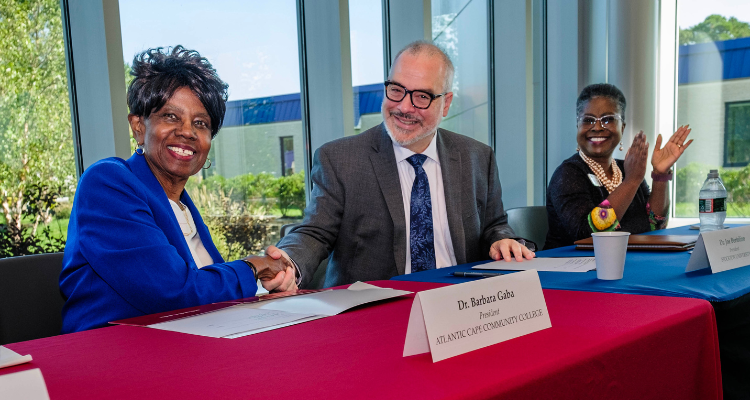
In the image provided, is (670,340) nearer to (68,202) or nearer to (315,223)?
(315,223)

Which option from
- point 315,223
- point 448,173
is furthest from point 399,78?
point 315,223

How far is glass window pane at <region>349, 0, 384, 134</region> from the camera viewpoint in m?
3.62

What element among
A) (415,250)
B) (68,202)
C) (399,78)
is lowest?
(415,250)

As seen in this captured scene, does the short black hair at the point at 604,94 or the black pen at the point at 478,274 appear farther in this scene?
the short black hair at the point at 604,94

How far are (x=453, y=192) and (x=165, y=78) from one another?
1.09 metres

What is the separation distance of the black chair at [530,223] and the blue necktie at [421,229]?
109 cm

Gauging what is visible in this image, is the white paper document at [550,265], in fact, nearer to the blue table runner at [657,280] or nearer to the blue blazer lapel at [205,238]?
the blue table runner at [657,280]

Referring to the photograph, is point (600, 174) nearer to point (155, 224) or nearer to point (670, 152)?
point (670, 152)

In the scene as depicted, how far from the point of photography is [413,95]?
2.12m

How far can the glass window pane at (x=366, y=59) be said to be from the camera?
362cm

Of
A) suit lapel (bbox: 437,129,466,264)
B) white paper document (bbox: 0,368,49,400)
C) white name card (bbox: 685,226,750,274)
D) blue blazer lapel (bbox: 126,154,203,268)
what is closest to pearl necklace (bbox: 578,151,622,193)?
suit lapel (bbox: 437,129,466,264)

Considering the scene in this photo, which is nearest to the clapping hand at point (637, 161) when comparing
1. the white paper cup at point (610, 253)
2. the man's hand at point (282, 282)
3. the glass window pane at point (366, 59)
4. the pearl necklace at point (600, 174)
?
the pearl necklace at point (600, 174)

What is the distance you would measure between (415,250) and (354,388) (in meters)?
1.41

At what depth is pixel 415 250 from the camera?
199 centimetres
